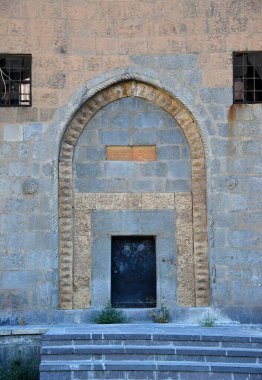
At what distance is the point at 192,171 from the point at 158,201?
791 millimetres

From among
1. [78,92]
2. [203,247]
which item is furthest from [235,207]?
[78,92]

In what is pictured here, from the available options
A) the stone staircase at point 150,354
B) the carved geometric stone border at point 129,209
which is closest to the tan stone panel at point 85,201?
the carved geometric stone border at point 129,209

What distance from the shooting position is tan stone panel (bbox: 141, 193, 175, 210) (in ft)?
39.5

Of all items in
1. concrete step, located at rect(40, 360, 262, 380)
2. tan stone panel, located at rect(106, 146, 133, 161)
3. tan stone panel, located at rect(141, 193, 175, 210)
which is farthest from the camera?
tan stone panel, located at rect(106, 146, 133, 161)

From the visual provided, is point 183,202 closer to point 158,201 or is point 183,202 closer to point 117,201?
point 158,201

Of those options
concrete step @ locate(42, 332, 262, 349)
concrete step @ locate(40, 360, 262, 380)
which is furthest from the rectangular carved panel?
concrete step @ locate(40, 360, 262, 380)

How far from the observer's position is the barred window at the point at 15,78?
39.4 ft

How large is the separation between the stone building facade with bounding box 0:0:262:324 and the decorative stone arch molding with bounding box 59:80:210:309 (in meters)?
0.02

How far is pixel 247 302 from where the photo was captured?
11578 millimetres

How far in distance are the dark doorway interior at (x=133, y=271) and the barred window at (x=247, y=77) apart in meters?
2.96

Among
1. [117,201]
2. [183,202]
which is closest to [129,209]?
[117,201]

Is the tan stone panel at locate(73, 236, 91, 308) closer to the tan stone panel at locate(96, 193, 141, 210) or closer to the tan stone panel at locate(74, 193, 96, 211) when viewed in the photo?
the tan stone panel at locate(74, 193, 96, 211)

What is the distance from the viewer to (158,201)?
39.5ft

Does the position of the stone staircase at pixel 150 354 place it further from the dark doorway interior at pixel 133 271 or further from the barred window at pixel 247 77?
the barred window at pixel 247 77
